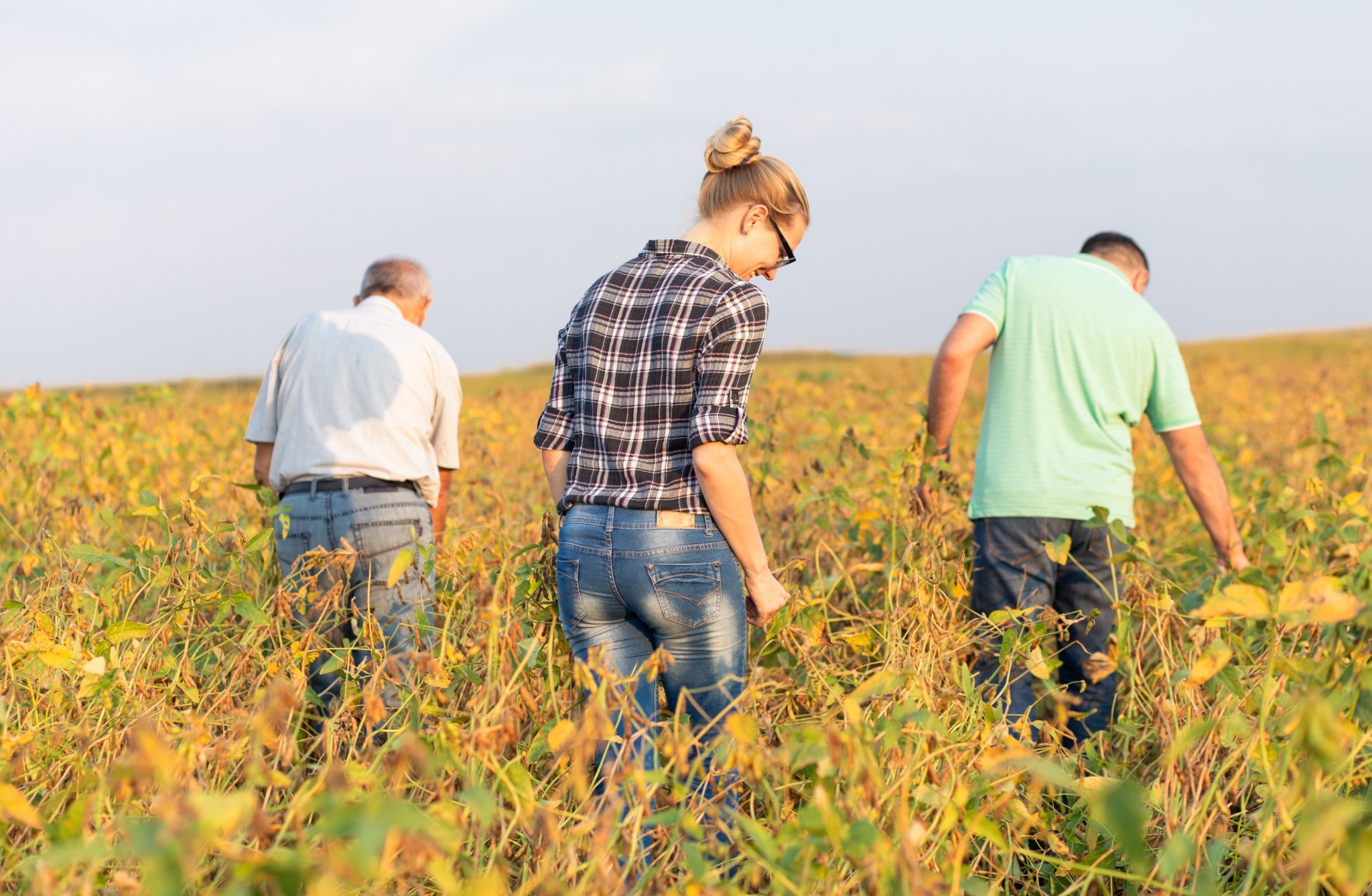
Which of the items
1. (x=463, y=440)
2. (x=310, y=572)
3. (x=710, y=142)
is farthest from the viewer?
(x=463, y=440)

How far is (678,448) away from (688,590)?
0.25 metres

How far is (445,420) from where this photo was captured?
2.94 metres

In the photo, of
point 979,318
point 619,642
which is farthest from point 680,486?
point 979,318

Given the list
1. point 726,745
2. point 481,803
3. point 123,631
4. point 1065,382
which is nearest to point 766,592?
point 726,745

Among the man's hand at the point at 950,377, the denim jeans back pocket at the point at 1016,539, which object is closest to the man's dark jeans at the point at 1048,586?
the denim jeans back pocket at the point at 1016,539

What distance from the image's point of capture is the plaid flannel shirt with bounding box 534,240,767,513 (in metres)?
1.75

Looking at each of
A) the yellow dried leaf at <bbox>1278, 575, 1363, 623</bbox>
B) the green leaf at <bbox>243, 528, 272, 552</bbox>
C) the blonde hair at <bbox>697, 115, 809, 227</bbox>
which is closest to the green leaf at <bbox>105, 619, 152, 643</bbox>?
the green leaf at <bbox>243, 528, 272, 552</bbox>

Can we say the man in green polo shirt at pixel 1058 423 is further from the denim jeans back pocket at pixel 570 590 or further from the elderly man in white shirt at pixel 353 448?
the elderly man in white shirt at pixel 353 448

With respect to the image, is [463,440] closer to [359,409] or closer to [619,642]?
[359,409]

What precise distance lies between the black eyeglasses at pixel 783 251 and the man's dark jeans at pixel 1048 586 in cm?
111

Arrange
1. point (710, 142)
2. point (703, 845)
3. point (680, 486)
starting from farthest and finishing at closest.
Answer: point (710, 142) < point (680, 486) < point (703, 845)

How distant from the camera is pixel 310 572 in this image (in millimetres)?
2713

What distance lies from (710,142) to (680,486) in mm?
645

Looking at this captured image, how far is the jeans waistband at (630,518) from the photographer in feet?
5.78
